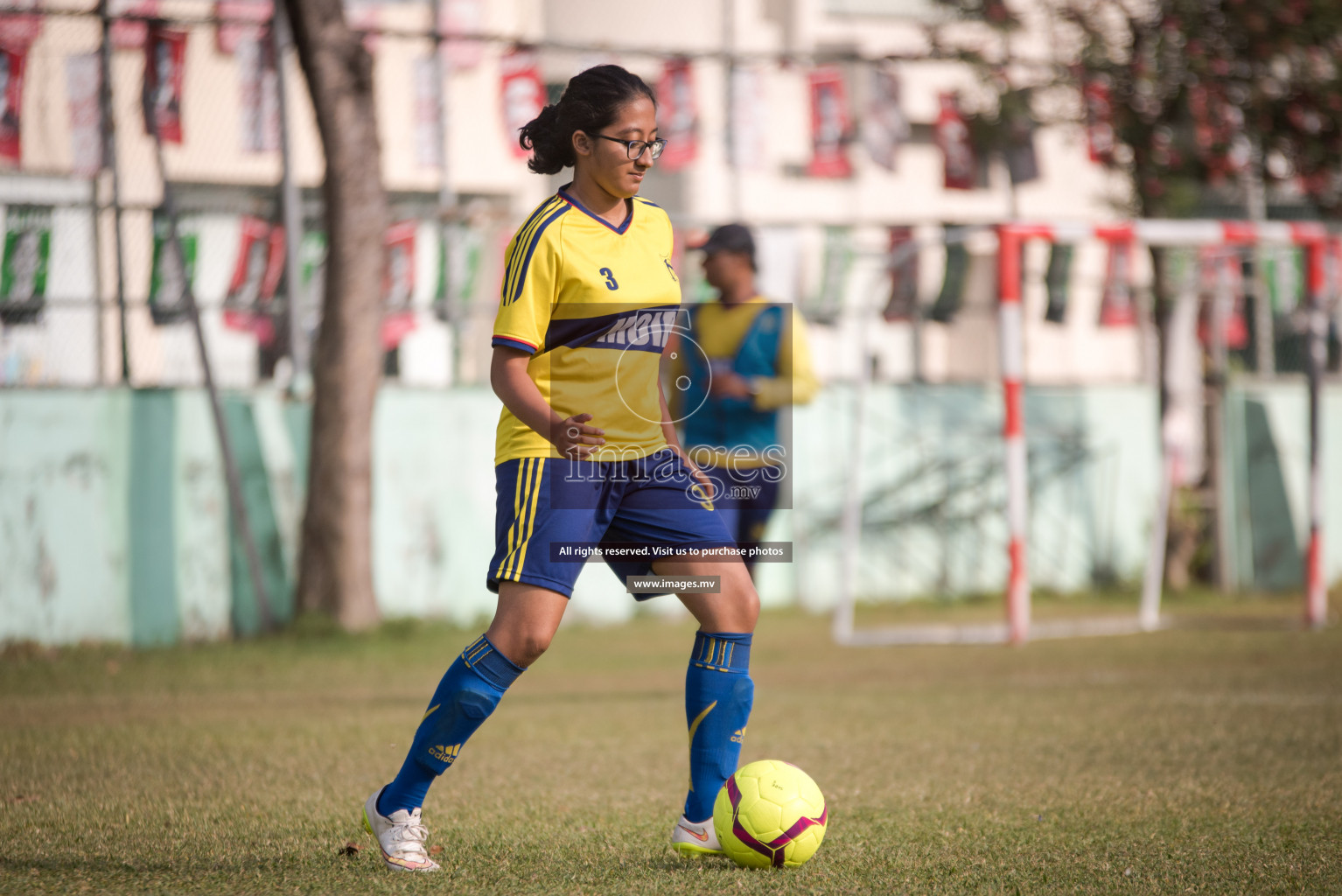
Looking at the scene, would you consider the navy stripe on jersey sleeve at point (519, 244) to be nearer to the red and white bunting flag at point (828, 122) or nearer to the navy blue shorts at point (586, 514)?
the navy blue shorts at point (586, 514)

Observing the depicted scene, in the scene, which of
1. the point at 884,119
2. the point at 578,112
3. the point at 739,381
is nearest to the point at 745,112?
the point at 884,119

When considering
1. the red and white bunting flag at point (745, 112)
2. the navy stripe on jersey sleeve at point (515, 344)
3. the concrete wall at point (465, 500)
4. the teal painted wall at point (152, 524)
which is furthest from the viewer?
the red and white bunting flag at point (745, 112)

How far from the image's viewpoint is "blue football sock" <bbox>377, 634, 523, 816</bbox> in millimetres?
3766

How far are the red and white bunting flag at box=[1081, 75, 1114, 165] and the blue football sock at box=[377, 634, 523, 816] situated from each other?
1052 cm

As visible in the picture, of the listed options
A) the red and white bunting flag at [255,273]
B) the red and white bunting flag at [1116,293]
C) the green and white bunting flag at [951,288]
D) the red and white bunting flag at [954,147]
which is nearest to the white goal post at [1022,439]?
the red and white bunting flag at [1116,293]

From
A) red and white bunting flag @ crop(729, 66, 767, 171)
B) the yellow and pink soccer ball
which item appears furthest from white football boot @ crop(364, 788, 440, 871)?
red and white bunting flag @ crop(729, 66, 767, 171)

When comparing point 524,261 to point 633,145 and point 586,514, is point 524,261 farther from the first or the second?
point 586,514

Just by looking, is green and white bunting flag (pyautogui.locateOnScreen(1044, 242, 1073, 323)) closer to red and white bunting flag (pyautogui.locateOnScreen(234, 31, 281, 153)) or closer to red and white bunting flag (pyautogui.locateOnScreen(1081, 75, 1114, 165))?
red and white bunting flag (pyautogui.locateOnScreen(1081, 75, 1114, 165))

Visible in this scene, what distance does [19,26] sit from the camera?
33.4 feet

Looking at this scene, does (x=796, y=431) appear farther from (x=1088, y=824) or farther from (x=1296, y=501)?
(x=1088, y=824)

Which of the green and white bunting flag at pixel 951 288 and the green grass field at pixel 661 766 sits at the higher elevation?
the green and white bunting flag at pixel 951 288

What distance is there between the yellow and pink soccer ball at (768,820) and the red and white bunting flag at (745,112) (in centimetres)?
922

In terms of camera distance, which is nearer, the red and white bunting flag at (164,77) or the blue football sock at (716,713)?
the blue football sock at (716,713)

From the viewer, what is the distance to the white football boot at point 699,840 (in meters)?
3.93
